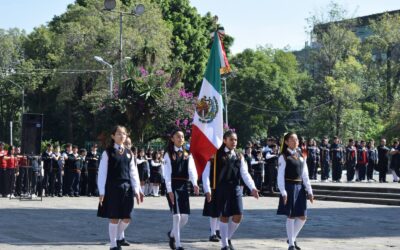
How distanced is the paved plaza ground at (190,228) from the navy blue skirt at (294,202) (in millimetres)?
930

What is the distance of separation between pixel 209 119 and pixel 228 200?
158 cm

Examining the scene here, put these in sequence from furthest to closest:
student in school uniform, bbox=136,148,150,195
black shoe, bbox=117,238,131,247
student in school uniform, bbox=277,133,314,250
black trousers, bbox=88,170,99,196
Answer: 1. student in school uniform, bbox=136,148,150,195
2. black trousers, bbox=88,170,99,196
3. student in school uniform, bbox=277,133,314,250
4. black shoe, bbox=117,238,131,247

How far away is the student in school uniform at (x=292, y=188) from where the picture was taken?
38.3 ft

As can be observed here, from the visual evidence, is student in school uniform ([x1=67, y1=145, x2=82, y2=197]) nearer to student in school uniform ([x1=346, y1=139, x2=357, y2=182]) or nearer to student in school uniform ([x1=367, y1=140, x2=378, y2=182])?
student in school uniform ([x1=346, y1=139, x2=357, y2=182])

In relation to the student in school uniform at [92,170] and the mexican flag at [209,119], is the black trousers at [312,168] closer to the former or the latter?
the student in school uniform at [92,170]

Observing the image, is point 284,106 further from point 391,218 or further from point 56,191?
point 391,218

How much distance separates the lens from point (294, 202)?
11.7 meters

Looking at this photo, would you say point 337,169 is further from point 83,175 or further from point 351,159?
point 83,175

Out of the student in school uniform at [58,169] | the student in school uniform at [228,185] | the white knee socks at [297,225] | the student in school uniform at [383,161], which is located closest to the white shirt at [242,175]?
the student in school uniform at [228,185]

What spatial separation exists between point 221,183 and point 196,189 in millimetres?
587

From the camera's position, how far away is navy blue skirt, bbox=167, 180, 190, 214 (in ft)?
37.5

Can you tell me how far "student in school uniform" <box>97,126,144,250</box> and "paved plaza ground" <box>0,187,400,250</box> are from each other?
1.15 meters

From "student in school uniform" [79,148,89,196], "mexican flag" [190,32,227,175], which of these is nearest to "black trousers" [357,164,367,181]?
"student in school uniform" [79,148,89,196]

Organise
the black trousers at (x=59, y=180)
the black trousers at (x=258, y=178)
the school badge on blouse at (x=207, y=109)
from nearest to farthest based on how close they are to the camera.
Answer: the school badge on blouse at (x=207, y=109)
the black trousers at (x=59, y=180)
the black trousers at (x=258, y=178)
